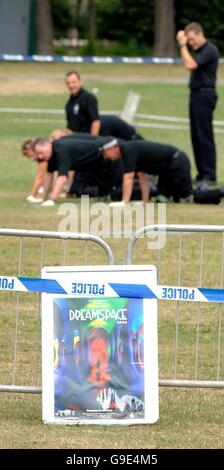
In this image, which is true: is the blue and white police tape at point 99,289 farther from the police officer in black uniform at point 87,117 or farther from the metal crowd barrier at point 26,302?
the police officer in black uniform at point 87,117

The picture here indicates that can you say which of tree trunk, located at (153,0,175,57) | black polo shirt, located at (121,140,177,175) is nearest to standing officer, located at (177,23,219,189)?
black polo shirt, located at (121,140,177,175)

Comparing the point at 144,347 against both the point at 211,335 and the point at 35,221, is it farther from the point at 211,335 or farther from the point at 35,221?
the point at 35,221

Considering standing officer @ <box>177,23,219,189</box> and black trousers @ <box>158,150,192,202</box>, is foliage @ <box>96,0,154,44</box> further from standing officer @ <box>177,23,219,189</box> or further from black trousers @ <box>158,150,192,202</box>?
black trousers @ <box>158,150,192,202</box>

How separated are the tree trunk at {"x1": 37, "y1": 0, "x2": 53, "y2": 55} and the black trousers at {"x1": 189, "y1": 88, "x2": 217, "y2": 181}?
35.6 metres

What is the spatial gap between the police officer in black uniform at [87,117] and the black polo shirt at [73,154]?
144 cm

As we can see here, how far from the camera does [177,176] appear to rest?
653 inches

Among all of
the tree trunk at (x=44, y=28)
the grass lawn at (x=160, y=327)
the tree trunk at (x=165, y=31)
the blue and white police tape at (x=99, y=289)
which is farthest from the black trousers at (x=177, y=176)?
the tree trunk at (x=44, y=28)

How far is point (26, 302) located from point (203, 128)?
7671mm

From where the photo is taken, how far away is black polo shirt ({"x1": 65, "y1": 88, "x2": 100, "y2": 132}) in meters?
18.1

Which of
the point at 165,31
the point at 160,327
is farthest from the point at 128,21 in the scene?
the point at 160,327

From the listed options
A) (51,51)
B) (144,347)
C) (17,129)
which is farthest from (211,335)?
(51,51)

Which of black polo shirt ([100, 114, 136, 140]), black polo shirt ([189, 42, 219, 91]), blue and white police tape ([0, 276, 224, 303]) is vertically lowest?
blue and white police tape ([0, 276, 224, 303])

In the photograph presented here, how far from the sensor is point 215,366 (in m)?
9.27

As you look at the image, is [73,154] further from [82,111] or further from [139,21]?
[139,21]
